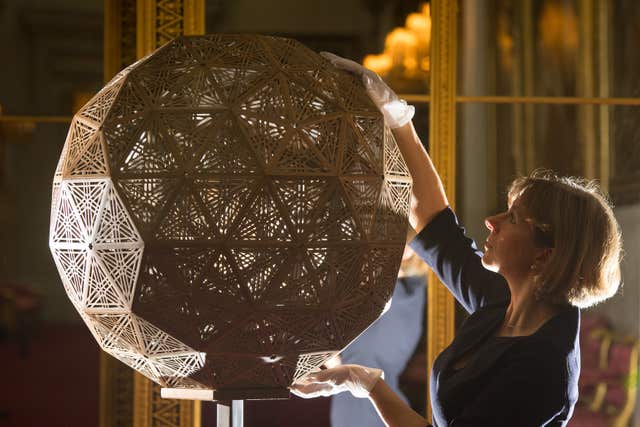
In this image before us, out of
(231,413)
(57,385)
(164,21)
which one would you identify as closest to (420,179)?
(231,413)

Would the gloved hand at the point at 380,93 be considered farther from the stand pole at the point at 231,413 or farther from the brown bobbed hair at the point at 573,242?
the stand pole at the point at 231,413

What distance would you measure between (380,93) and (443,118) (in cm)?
185

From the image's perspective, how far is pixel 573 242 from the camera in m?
1.60

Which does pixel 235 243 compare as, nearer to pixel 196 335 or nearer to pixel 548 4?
pixel 196 335

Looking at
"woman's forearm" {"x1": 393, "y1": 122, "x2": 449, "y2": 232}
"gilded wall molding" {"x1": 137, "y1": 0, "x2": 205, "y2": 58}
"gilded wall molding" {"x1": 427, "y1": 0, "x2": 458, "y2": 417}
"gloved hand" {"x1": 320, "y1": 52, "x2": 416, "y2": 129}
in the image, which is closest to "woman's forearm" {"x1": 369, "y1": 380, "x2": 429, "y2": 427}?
"woman's forearm" {"x1": 393, "y1": 122, "x2": 449, "y2": 232}

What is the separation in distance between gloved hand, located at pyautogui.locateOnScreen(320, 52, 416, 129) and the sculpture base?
1.59 ft

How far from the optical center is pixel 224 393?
116cm

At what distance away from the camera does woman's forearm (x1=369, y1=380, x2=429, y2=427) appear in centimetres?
177

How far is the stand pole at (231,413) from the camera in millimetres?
1221

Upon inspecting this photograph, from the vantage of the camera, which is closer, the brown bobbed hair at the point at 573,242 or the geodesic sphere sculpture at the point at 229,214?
the geodesic sphere sculpture at the point at 229,214

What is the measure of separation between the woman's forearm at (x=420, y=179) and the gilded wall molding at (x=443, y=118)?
1492 millimetres

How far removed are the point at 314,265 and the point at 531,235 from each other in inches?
27.1

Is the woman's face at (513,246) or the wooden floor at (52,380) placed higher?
the woman's face at (513,246)

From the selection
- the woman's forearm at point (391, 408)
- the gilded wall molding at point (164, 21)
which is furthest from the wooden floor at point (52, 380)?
the woman's forearm at point (391, 408)
